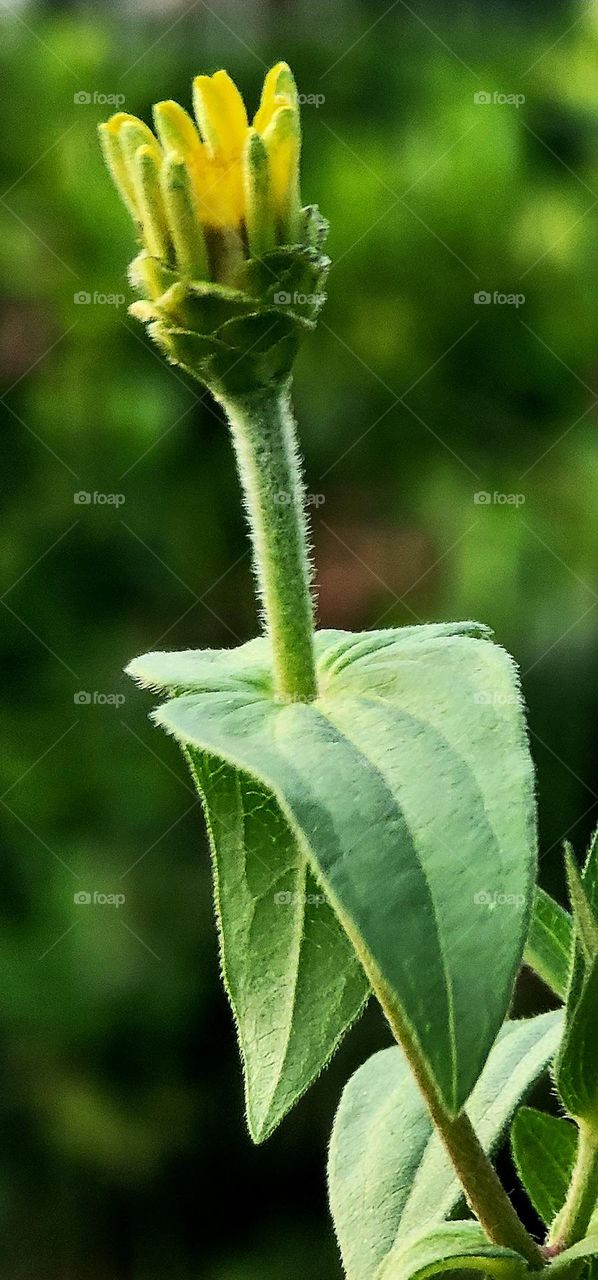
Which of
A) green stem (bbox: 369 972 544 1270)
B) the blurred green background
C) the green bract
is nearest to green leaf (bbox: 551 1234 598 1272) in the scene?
green stem (bbox: 369 972 544 1270)

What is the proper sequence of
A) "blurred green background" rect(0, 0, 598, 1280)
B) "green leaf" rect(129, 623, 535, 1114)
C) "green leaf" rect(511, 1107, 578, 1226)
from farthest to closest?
"blurred green background" rect(0, 0, 598, 1280)
"green leaf" rect(511, 1107, 578, 1226)
"green leaf" rect(129, 623, 535, 1114)

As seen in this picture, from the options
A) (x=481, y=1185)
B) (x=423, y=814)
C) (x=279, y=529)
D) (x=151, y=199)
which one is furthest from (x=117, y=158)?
(x=481, y=1185)

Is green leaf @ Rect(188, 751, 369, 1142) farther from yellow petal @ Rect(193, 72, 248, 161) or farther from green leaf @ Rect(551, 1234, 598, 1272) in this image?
yellow petal @ Rect(193, 72, 248, 161)

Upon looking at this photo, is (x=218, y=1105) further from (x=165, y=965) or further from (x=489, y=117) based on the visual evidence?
(x=489, y=117)

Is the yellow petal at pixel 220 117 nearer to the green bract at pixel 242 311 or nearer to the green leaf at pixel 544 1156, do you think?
the green bract at pixel 242 311

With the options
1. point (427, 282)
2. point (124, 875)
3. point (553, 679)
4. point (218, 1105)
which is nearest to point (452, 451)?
point (427, 282)

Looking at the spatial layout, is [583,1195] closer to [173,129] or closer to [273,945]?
[273,945]
